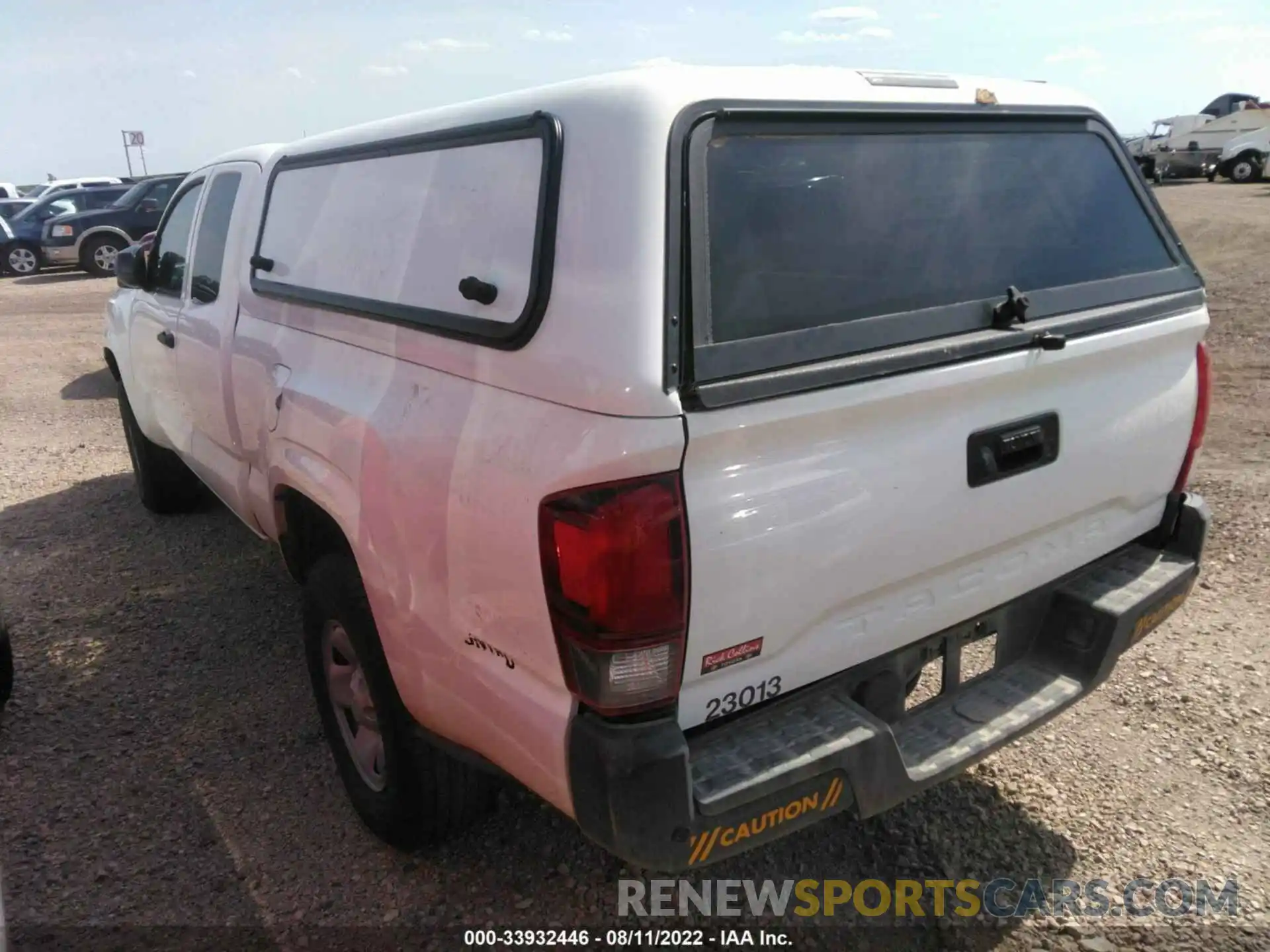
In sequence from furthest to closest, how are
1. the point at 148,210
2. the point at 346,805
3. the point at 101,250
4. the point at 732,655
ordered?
1. the point at 101,250
2. the point at 148,210
3. the point at 346,805
4. the point at 732,655

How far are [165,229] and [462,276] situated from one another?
3.12 metres

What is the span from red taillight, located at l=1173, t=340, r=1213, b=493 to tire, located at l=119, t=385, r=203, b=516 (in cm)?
484

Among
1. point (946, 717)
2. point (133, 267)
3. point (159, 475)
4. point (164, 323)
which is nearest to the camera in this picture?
point (946, 717)

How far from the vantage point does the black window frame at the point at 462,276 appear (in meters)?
2.03

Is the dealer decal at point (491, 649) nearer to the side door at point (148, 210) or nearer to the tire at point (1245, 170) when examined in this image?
the side door at point (148, 210)

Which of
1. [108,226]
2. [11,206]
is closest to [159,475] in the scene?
[108,226]

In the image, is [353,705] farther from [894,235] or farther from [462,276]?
[894,235]

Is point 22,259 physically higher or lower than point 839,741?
lower

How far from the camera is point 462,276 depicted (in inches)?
90.7

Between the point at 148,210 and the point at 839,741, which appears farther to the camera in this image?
the point at 148,210

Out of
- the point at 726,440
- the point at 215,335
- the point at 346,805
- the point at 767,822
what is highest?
the point at 726,440

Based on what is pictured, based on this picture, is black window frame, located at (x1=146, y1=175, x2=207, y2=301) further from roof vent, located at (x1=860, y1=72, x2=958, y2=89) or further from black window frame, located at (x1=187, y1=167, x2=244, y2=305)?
roof vent, located at (x1=860, y1=72, x2=958, y2=89)

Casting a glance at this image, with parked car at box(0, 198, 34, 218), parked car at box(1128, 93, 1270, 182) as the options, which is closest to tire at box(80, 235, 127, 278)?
parked car at box(0, 198, 34, 218)

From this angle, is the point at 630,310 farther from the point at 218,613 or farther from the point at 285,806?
the point at 218,613
